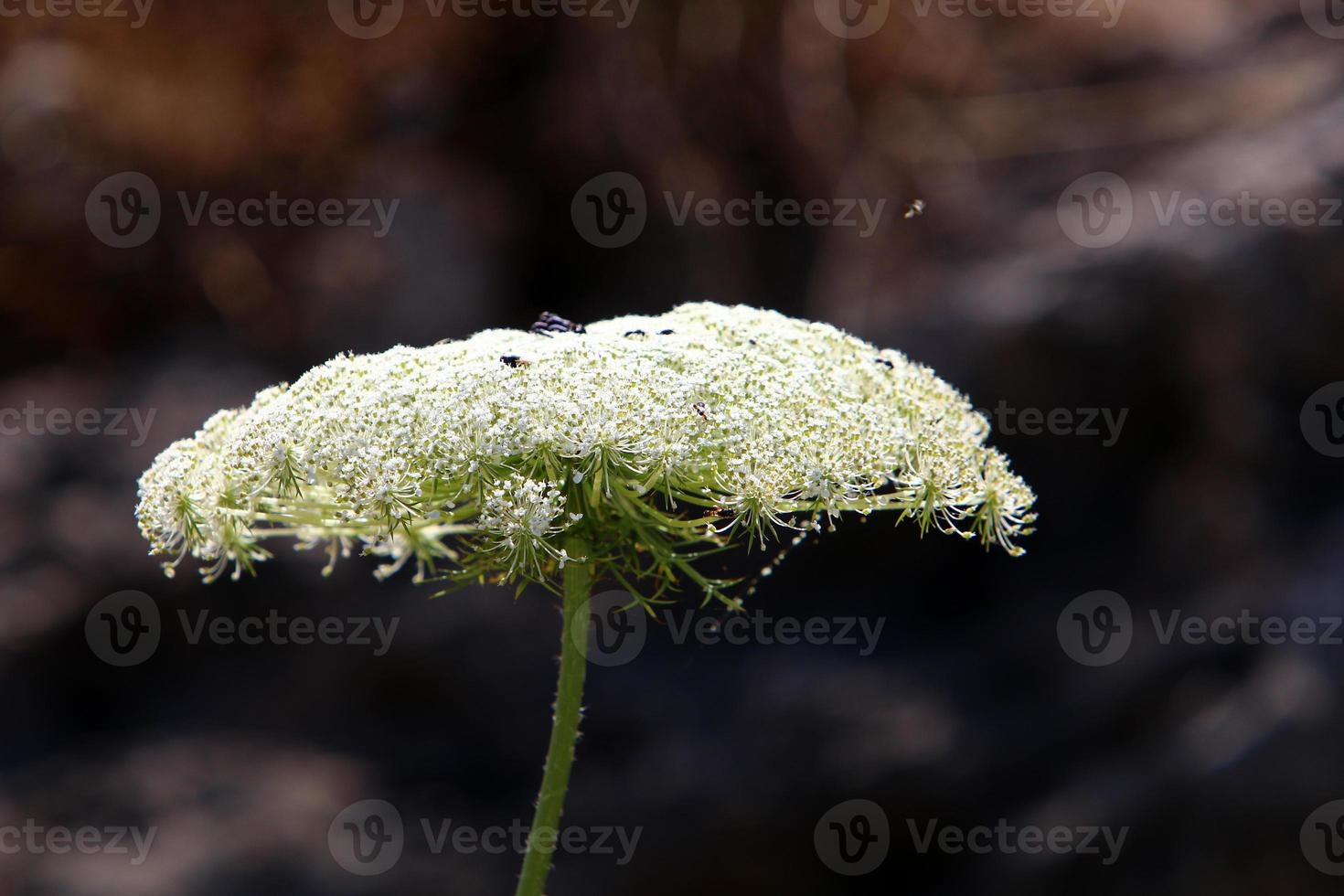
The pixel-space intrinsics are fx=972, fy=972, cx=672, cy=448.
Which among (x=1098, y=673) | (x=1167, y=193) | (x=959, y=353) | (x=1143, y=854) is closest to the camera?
(x=1143, y=854)

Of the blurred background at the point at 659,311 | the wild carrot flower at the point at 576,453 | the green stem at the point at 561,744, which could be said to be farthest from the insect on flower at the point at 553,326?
the blurred background at the point at 659,311

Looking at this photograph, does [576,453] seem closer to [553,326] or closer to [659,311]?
[553,326]

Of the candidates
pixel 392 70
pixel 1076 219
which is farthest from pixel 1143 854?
pixel 392 70

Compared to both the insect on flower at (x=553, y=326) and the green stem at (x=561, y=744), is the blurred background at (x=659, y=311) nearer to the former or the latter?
the green stem at (x=561, y=744)

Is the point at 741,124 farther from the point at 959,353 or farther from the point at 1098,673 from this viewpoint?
the point at 1098,673

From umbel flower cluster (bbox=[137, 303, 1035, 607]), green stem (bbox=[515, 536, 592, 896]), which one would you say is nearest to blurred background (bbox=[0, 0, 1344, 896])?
green stem (bbox=[515, 536, 592, 896])

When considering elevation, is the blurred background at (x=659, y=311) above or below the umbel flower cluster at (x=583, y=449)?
above

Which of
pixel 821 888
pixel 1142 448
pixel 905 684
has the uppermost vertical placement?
pixel 1142 448

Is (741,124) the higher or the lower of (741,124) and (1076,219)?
the higher
